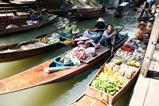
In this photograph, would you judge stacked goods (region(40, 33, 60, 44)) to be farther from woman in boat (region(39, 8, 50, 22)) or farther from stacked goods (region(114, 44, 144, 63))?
woman in boat (region(39, 8, 50, 22))

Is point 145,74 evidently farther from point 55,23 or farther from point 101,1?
point 101,1

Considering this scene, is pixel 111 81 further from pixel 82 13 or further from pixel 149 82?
pixel 82 13

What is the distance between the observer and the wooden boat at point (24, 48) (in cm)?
1085

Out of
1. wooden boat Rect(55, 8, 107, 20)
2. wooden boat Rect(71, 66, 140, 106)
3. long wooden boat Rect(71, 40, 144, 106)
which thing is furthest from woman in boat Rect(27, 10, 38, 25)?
wooden boat Rect(71, 66, 140, 106)

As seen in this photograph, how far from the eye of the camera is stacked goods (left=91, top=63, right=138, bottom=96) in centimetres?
827

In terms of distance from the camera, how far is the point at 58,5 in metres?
22.2

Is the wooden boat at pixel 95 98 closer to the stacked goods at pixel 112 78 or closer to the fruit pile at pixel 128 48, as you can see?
the stacked goods at pixel 112 78

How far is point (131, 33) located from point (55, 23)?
16.8 feet

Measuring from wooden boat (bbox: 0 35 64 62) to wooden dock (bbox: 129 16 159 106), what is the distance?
4.97 meters

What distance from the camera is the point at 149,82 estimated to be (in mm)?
8641

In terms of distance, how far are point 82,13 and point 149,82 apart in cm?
1239

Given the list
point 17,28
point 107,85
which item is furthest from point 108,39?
point 17,28

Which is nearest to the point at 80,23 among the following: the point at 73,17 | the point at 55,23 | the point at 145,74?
the point at 73,17

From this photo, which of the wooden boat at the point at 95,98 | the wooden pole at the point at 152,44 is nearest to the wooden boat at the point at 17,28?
the wooden boat at the point at 95,98
